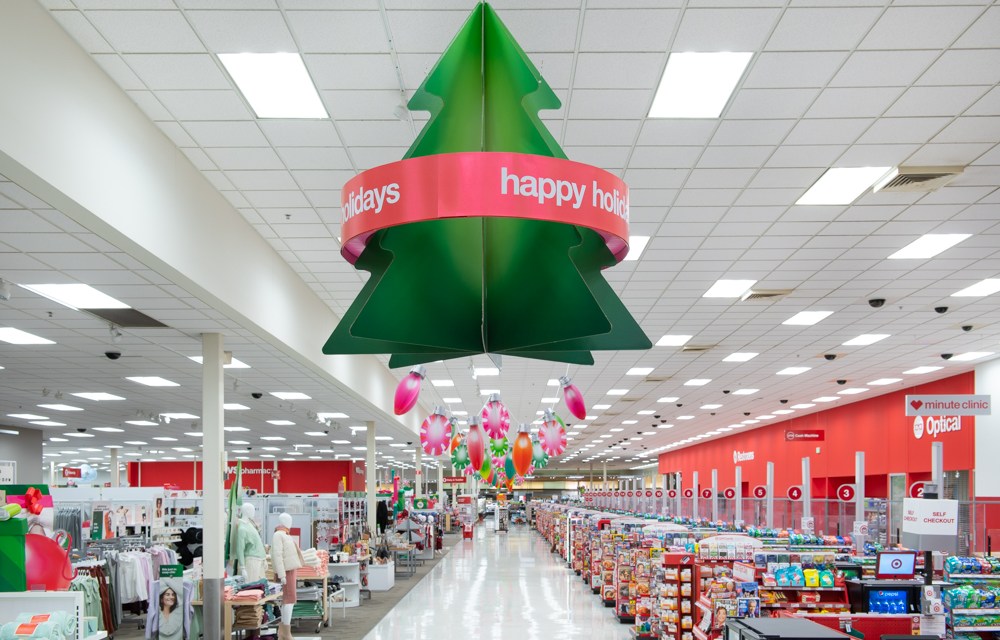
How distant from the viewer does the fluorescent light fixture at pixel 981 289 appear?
10674 millimetres

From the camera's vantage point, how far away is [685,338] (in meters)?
14.4

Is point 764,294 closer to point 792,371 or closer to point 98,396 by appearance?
point 792,371

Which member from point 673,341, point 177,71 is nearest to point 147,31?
point 177,71

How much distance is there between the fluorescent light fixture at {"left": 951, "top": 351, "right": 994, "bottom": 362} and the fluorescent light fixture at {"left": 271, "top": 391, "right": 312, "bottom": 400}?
11.0 metres

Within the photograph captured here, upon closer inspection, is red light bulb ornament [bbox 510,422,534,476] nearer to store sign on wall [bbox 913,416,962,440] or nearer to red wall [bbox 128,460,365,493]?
store sign on wall [bbox 913,416,962,440]

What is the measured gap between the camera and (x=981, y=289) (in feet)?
36.1

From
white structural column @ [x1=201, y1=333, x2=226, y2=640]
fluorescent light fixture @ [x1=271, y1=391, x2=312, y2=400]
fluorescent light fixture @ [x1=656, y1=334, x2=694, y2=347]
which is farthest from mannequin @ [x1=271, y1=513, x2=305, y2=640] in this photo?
fluorescent light fixture @ [x1=656, y1=334, x2=694, y2=347]

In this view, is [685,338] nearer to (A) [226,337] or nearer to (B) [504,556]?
(A) [226,337]

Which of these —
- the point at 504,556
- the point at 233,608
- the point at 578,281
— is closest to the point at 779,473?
the point at 504,556

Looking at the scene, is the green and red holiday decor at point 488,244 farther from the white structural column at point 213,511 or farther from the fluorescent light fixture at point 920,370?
the fluorescent light fixture at point 920,370

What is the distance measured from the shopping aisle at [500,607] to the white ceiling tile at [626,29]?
839cm

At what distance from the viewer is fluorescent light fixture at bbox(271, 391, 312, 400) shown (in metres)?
15.1

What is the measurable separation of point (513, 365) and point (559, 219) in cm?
1501

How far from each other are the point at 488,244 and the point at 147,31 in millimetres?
3425
